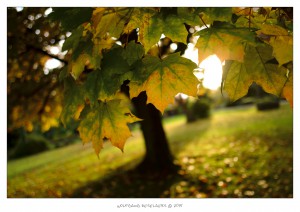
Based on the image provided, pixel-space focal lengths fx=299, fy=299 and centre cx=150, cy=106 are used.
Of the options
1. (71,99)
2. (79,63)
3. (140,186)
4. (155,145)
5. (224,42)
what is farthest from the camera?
(155,145)

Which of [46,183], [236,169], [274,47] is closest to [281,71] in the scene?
[274,47]

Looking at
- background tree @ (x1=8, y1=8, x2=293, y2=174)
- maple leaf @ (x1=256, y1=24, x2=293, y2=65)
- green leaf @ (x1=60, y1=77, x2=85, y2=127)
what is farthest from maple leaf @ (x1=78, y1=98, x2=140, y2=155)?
maple leaf @ (x1=256, y1=24, x2=293, y2=65)

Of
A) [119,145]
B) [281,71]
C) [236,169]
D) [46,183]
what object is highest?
Answer: [281,71]

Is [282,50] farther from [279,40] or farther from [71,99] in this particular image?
[71,99]

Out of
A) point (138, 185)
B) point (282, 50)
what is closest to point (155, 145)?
point (138, 185)

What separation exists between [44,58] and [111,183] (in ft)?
11.6

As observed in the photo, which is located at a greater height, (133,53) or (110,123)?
(133,53)

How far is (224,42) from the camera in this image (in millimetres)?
1448

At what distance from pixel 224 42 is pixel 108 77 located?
0.62 meters

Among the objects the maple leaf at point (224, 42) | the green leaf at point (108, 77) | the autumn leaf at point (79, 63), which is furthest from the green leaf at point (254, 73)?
the autumn leaf at point (79, 63)

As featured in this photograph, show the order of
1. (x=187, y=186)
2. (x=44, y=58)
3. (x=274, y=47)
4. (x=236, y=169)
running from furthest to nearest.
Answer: (x=236, y=169) → (x=187, y=186) → (x=44, y=58) → (x=274, y=47)

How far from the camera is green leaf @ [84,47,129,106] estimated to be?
1606 millimetres

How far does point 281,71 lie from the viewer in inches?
66.2

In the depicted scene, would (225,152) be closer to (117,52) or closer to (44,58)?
(44,58)
